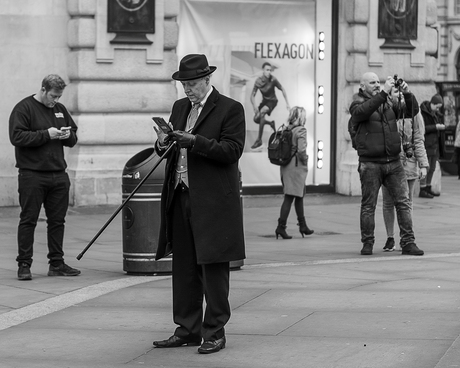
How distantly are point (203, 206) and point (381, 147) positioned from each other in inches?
172

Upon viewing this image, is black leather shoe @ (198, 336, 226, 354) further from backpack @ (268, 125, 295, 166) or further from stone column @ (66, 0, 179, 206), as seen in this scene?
stone column @ (66, 0, 179, 206)

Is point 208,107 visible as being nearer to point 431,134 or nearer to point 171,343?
point 171,343

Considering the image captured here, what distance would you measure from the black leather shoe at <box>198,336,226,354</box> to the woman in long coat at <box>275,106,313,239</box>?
6078mm

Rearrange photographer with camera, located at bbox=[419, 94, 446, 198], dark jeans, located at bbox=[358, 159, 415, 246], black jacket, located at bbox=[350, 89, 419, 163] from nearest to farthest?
black jacket, located at bbox=[350, 89, 419, 163]
dark jeans, located at bbox=[358, 159, 415, 246]
photographer with camera, located at bbox=[419, 94, 446, 198]

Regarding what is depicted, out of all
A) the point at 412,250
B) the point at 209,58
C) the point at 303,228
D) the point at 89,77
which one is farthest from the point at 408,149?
the point at 209,58

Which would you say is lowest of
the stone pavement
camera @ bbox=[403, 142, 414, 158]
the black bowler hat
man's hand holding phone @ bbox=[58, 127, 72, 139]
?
the stone pavement

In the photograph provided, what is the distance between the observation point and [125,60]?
15.2m

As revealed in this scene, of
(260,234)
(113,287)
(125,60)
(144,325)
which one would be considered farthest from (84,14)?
(144,325)

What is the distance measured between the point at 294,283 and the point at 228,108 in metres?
2.80

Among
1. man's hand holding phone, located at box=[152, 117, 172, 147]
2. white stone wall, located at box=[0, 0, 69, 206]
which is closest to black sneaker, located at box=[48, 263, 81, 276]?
man's hand holding phone, located at box=[152, 117, 172, 147]

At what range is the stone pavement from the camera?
5.96 m

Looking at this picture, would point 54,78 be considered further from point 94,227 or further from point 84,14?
point 84,14

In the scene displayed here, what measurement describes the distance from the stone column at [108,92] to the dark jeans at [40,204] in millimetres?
5672

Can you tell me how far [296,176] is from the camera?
12.2 m
